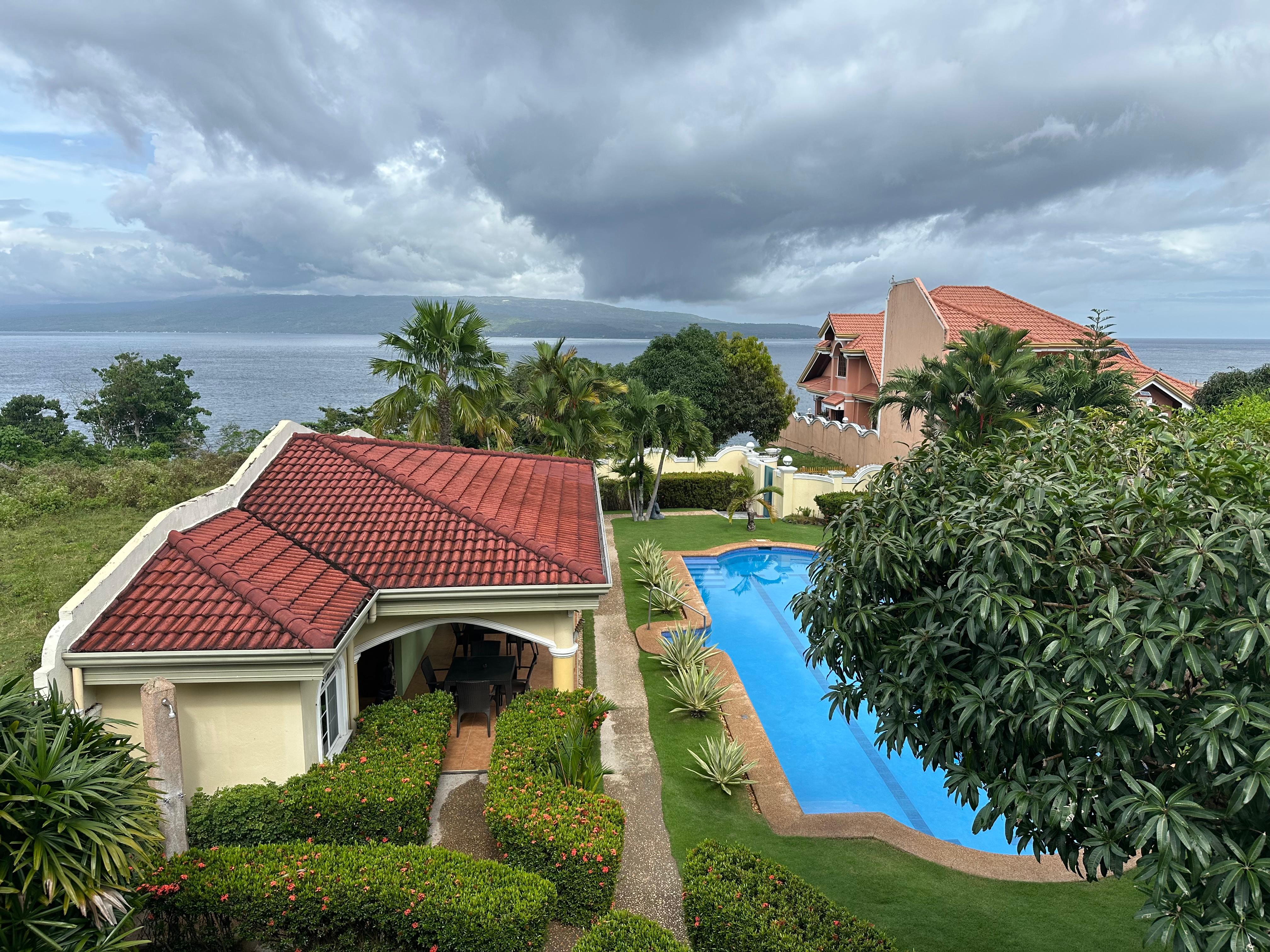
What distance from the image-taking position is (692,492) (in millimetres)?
32594

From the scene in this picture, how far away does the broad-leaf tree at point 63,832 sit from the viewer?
5355mm

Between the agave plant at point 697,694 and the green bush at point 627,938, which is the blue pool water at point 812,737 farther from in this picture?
the green bush at point 627,938

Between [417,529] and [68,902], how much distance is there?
657 cm

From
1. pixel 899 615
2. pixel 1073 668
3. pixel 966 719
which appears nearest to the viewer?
pixel 1073 668

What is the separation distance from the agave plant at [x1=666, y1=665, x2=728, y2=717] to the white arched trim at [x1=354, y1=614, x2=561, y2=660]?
10.0 feet

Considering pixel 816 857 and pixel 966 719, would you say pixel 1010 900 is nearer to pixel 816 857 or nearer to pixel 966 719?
pixel 816 857

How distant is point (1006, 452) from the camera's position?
6.80 metres

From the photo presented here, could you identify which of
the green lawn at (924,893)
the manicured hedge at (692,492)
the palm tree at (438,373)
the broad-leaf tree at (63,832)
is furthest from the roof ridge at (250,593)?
the manicured hedge at (692,492)

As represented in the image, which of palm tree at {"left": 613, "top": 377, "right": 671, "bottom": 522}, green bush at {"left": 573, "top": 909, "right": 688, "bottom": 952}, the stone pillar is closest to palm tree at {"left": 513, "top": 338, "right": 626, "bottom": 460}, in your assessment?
palm tree at {"left": 613, "top": 377, "right": 671, "bottom": 522}

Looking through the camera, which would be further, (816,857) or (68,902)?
(816,857)

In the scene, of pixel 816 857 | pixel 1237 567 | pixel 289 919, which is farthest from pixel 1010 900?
Answer: pixel 289 919

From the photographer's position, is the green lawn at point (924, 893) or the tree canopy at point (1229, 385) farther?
the tree canopy at point (1229, 385)

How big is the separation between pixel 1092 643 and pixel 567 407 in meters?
22.3

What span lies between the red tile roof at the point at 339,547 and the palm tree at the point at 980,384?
11.7 meters
